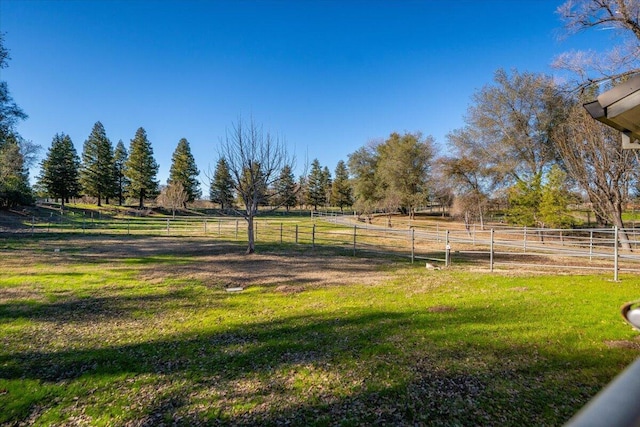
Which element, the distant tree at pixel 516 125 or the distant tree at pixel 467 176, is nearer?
the distant tree at pixel 516 125

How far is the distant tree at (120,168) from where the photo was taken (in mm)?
48656

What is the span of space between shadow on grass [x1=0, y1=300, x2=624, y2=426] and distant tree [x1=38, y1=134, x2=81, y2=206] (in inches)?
1858

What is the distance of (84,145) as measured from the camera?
46281mm

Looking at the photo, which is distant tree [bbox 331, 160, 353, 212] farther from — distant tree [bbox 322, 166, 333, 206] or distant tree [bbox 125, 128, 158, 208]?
distant tree [bbox 125, 128, 158, 208]

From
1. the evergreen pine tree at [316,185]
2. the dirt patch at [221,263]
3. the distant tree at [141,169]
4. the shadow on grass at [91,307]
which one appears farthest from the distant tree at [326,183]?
the shadow on grass at [91,307]

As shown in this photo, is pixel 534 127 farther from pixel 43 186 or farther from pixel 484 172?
pixel 43 186

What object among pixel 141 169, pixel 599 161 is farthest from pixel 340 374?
pixel 141 169

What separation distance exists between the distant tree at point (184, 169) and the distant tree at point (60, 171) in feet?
41.2

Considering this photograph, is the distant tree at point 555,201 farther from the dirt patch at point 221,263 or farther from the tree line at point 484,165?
the dirt patch at point 221,263

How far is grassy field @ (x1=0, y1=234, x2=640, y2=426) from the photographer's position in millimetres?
3064

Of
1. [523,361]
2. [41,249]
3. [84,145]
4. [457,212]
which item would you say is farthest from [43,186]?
[523,361]

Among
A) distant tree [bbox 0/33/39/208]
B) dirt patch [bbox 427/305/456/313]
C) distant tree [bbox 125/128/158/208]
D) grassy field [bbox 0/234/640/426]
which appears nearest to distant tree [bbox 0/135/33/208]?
distant tree [bbox 0/33/39/208]

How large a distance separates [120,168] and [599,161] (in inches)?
2247

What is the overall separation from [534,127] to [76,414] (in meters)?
28.4
